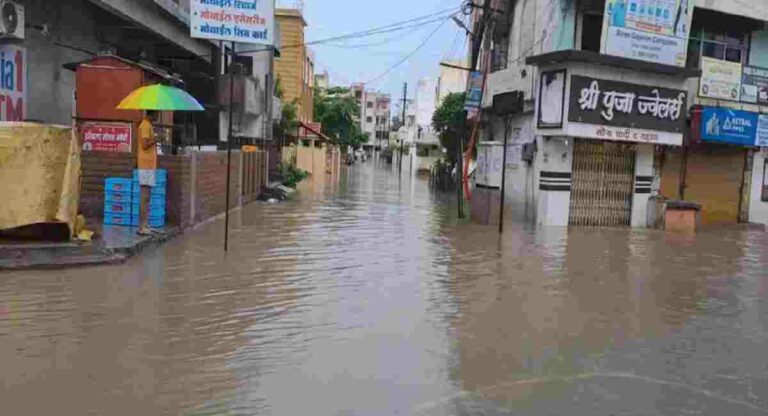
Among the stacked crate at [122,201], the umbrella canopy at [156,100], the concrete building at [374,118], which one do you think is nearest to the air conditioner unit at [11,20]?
the umbrella canopy at [156,100]

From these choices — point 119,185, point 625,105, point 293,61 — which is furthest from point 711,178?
point 293,61

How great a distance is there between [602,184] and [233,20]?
1074 cm

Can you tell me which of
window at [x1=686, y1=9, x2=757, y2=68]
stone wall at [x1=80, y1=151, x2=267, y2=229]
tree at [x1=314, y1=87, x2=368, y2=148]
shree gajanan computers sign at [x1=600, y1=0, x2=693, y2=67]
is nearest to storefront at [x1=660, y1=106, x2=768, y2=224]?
window at [x1=686, y1=9, x2=757, y2=68]

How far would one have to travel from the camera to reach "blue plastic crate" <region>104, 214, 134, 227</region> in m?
11.6

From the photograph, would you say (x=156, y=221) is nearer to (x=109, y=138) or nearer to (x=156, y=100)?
(x=109, y=138)

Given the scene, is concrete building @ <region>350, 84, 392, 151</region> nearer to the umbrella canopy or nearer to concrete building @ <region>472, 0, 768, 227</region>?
concrete building @ <region>472, 0, 768, 227</region>

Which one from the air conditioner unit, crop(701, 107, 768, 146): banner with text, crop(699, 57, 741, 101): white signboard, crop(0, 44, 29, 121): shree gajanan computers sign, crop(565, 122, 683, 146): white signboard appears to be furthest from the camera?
crop(699, 57, 741, 101): white signboard

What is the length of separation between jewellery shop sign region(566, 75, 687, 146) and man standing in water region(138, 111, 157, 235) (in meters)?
9.57

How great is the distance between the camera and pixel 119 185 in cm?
1159

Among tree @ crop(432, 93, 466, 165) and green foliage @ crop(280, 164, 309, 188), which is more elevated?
tree @ crop(432, 93, 466, 165)

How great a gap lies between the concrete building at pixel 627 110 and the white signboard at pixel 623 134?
2 cm

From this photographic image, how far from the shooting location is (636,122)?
17.6 meters

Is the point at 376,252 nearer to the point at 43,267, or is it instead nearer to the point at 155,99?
the point at 155,99

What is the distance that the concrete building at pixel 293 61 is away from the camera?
1693 inches
